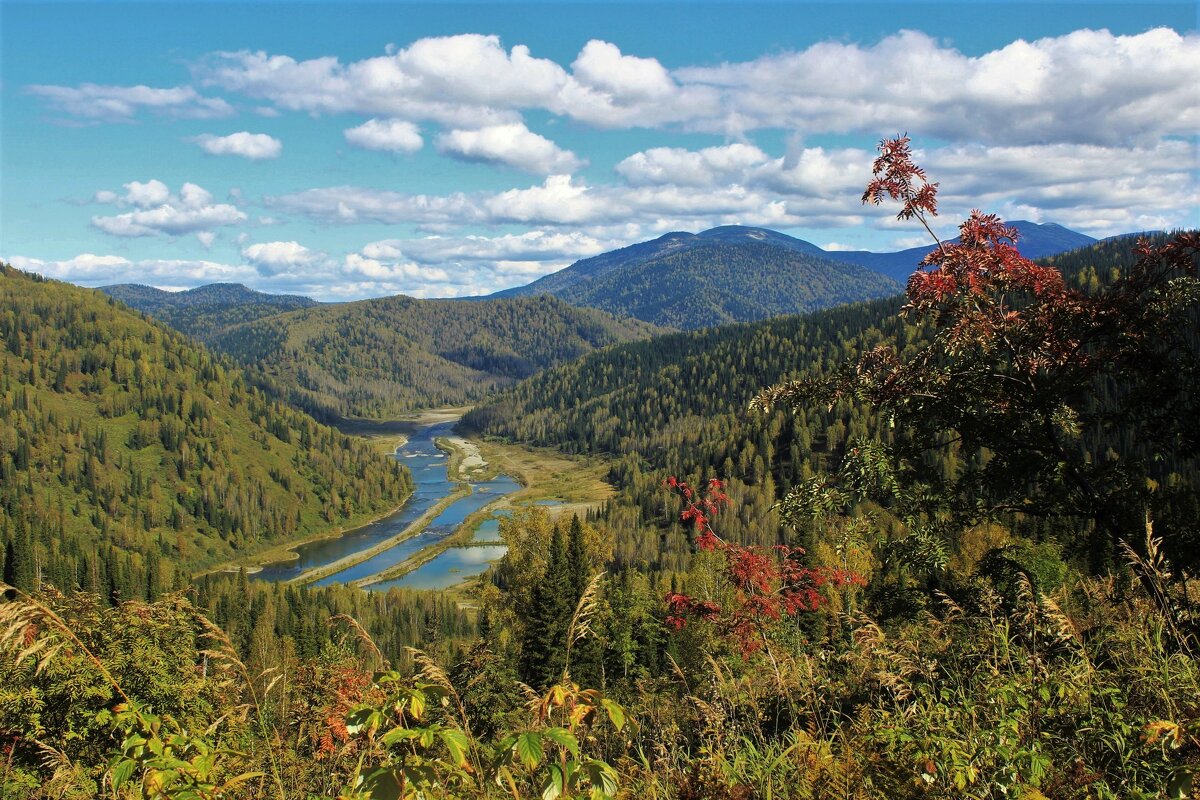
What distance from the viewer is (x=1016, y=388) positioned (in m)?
9.33

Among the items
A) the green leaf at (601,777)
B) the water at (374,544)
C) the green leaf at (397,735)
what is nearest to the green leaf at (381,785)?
the green leaf at (397,735)

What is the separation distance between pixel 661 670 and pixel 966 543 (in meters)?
45.0

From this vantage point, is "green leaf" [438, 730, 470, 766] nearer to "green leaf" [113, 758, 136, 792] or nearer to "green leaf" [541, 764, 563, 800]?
"green leaf" [541, 764, 563, 800]

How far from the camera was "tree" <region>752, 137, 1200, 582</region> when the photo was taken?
Answer: 28.4 feet

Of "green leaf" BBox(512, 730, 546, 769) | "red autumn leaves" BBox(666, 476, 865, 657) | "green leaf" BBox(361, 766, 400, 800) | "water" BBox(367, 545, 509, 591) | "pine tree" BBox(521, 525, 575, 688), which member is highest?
"green leaf" BBox(512, 730, 546, 769)

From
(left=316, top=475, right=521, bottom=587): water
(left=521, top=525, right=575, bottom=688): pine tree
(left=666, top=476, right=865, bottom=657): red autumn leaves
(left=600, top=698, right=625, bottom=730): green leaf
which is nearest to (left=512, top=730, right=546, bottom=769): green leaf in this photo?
(left=600, top=698, right=625, bottom=730): green leaf

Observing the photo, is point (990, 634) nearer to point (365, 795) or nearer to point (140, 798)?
point (365, 795)

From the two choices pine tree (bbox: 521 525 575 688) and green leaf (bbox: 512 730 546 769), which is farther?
pine tree (bbox: 521 525 575 688)

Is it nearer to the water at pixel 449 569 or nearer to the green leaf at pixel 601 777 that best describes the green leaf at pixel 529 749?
the green leaf at pixel 601 777

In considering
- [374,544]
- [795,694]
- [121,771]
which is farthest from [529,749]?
[374,544]

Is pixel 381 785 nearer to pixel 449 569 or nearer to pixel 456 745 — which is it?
pixel 456 745

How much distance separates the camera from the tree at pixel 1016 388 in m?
8.65

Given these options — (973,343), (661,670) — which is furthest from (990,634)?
(661,670)

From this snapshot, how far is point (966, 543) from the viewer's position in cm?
7969
